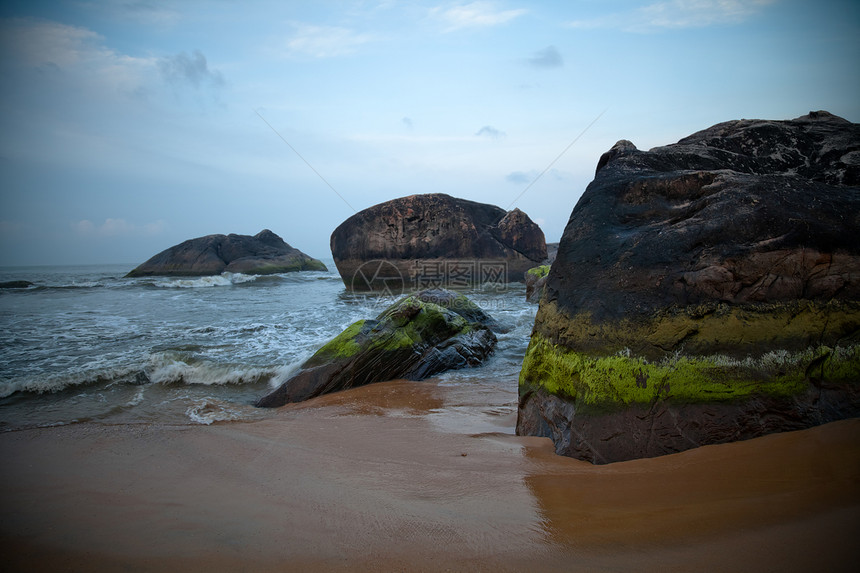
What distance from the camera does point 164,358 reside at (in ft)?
22.6

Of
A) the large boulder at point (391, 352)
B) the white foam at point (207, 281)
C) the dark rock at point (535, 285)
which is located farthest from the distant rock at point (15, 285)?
the dark rock at point (535, 285)

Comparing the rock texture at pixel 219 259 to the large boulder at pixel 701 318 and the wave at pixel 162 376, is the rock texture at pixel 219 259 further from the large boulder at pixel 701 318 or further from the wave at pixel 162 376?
the large boulder at pixel 701 318

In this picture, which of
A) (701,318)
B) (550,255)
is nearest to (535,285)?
(701,318)

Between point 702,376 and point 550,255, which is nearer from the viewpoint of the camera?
point 702,376

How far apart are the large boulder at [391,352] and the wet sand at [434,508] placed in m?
2.13

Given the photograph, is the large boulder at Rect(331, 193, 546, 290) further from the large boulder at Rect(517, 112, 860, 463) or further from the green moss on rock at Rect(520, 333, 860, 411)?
the green moss on rock at Rect(520, 333, 860, 411)

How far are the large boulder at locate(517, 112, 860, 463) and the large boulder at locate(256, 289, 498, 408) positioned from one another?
9.63 feet

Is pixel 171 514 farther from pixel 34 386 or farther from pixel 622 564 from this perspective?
pixel 34 386

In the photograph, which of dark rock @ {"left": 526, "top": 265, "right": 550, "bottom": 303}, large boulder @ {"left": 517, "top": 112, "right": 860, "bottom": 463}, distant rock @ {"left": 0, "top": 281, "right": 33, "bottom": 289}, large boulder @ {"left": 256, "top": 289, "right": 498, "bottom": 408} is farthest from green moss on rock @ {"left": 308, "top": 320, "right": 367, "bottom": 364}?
distant rock @ {"left": 0, "top": 281, "right": 33, "bottom": 289}

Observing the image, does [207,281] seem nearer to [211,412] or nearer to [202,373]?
[202,373]

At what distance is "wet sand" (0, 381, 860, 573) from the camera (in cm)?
182

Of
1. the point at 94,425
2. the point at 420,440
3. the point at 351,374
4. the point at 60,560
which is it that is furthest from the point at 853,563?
the point at 94,425

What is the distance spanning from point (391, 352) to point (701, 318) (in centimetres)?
424

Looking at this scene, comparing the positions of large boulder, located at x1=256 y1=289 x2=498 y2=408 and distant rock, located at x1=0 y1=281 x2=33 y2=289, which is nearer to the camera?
large boulder, located at x1=256 y1=289 x2=498 y2=408
